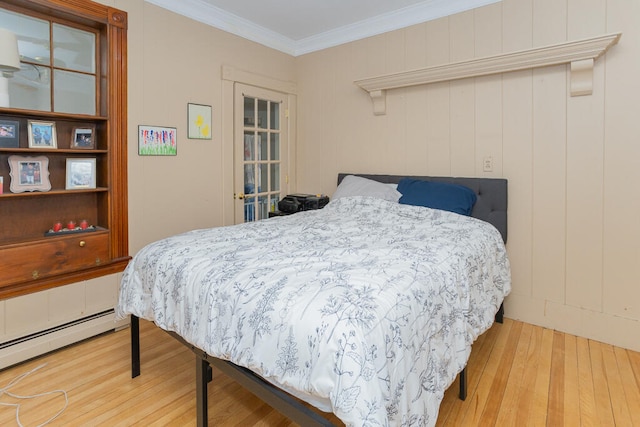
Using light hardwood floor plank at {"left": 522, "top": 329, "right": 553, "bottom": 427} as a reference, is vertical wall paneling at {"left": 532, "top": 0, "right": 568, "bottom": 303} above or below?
above

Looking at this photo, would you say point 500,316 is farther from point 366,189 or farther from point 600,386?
point 366,189

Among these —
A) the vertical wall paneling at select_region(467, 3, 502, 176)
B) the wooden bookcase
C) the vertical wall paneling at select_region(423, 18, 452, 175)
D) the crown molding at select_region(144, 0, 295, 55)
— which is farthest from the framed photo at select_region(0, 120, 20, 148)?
the vertical wall paneling at select_region(467, 3, 502, 176)

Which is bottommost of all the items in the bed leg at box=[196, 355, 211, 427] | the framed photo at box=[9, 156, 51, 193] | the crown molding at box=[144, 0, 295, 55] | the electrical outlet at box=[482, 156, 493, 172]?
the bed leg at box=[196, 355, 211, 427]

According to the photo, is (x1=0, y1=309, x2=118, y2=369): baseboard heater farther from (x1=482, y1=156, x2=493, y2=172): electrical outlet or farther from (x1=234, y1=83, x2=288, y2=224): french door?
(x1=482, y1=156, x2=493, y2=172): electrical outlet

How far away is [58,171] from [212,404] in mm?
1895

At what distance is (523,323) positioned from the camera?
9.23 feet

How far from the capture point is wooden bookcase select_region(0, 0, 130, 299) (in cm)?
226

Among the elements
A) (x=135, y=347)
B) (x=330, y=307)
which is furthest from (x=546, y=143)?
(x=135, y=347)

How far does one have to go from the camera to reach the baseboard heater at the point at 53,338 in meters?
2.19

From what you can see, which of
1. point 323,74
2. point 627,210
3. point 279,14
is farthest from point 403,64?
point 627,210

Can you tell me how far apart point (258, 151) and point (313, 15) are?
4.44 feet

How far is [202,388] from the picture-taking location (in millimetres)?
1536

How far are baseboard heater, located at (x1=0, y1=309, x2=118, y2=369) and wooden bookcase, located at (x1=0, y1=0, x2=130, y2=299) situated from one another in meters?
0.29

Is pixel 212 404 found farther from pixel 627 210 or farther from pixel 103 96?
pixel 627 210
